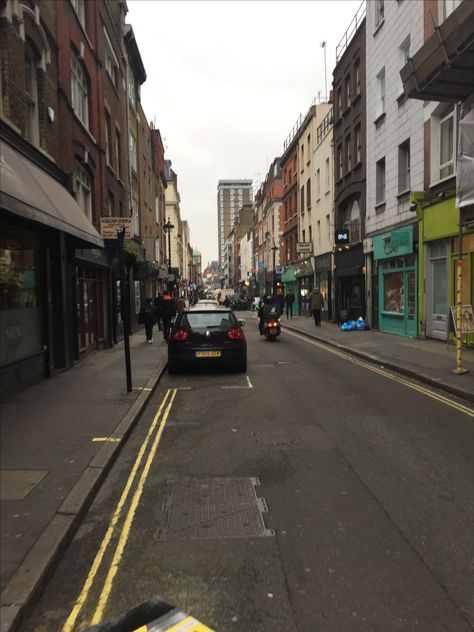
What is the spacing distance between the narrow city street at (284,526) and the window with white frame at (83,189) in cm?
894

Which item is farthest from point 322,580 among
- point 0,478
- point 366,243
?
point 366,243

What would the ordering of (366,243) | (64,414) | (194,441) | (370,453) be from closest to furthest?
(370,453) < (194,441) < (64,414) < (366,243)

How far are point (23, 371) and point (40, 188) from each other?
3.34 meters

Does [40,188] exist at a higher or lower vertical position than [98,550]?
higher

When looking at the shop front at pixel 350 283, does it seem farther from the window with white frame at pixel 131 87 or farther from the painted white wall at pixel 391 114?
the window with white frame at pixel 131 87

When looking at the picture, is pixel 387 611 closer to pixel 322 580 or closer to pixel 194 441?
pixel 322 580

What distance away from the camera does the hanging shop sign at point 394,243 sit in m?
17.2

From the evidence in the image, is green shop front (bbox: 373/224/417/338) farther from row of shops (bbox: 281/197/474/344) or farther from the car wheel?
the car wheel

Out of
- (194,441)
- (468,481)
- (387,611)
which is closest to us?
(387,611)

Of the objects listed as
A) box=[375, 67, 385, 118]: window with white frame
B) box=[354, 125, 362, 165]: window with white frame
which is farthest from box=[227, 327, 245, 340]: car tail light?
box=[354, 125, 362, 165]: window with white frame

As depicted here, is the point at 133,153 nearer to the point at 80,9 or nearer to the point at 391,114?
the point at 80,9

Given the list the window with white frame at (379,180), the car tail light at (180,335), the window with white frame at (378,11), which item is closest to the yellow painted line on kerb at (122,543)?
the car tail light at (180,335)

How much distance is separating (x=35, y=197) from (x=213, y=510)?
5.93m

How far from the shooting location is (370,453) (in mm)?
5676
